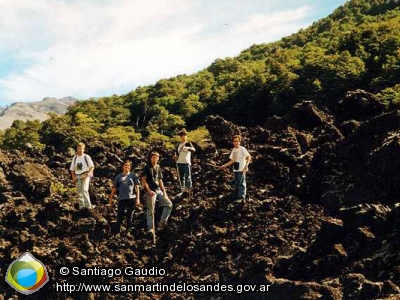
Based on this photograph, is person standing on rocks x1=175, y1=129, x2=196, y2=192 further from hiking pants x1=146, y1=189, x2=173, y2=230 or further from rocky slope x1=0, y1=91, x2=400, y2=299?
hiking pants x1=146, y1=189, x2=173, y2=230

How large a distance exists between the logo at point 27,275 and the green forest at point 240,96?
43.0 feet

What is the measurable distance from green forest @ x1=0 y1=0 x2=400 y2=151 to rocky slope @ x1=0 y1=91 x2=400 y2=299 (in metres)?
6.05

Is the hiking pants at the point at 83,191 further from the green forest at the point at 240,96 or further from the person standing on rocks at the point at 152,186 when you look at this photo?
the green forest at the point at 240,96

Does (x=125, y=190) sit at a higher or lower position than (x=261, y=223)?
higher

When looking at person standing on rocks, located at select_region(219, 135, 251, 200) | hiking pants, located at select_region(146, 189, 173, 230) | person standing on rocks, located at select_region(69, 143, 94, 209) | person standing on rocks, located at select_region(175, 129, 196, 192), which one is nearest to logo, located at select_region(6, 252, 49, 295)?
person standing on rocks, located at select_region(69, 143, 94, 209)

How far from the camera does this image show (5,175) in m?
13.9

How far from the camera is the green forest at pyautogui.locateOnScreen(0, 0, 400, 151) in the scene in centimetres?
3522

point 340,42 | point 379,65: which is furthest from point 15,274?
point 340,42

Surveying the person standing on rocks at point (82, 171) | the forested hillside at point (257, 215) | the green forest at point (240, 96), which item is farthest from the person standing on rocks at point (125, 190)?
the green forest at point (240, 96)

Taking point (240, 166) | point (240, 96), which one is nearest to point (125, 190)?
point (240, 166)

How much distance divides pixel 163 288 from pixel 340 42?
126ft

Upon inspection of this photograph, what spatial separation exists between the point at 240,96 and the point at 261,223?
1253 inches

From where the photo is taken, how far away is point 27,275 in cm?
1030

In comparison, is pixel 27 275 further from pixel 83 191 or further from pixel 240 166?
pixel 240 166
